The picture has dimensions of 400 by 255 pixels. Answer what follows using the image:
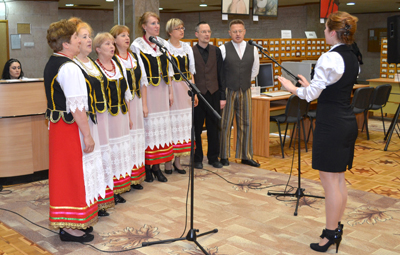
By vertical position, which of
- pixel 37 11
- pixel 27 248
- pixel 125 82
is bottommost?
pixel 27 248

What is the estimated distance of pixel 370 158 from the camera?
5.80 metres

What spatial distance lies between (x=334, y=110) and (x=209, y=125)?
2.51 m

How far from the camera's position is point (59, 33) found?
2850mm

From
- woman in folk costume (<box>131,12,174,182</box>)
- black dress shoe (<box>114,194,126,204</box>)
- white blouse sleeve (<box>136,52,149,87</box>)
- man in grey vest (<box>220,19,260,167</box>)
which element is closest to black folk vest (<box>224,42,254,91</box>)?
man in grey vest (<box>220,19,260,167</box>)

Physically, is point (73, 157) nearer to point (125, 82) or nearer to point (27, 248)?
point (27, 248)

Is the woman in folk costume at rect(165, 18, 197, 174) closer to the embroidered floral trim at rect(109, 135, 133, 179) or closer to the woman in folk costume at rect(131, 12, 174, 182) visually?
the woman in folk costume at rect(131, 12, 174, 182)

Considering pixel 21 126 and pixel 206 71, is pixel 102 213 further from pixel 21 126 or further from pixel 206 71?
pixel 206 71

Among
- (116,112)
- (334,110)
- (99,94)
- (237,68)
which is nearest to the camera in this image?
(334,110)

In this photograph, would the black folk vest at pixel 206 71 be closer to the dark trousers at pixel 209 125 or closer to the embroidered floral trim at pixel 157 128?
the dark trousers at pixel 209 125

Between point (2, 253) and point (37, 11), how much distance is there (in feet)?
26.7

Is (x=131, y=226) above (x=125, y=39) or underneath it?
underneath

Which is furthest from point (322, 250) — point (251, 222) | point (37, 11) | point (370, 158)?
point (37, 11)

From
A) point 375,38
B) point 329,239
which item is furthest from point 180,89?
point 375,38

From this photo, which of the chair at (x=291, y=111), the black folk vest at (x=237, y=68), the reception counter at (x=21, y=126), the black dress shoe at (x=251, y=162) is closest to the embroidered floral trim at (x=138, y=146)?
the reception counter at (x=21, y=126)
